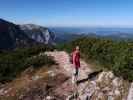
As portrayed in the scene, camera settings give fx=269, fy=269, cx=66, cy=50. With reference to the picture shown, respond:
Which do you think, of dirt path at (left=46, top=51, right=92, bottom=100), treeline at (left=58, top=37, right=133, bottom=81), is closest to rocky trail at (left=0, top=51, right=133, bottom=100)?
dirt path at (left=46, top=51, right=92, bottom=100)

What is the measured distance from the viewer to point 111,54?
1966 centimetres

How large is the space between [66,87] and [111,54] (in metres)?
5.58

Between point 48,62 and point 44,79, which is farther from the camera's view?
point 48,62

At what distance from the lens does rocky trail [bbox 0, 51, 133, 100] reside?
1428 centimetres

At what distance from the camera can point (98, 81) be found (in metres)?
15.8

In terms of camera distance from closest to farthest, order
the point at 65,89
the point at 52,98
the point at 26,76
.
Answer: the point at 52,98, the point at 65,89, the point at 26,76

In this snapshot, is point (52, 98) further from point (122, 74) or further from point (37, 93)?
point (122, 74)

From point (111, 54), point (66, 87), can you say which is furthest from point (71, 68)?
point (66, 87)

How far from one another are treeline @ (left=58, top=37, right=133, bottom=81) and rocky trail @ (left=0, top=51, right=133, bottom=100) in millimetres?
636

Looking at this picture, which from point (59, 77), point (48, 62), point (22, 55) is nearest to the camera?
point (59, 77)

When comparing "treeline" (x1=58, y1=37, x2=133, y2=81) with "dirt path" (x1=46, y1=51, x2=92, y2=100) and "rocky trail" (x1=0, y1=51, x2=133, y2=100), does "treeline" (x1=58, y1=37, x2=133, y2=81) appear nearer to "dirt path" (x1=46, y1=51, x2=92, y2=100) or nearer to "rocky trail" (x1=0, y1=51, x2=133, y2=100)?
"rocky trail" (x1=0, y1=51, x2=133, y2=100)

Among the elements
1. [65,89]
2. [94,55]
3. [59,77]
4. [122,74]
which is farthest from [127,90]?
[94,55]

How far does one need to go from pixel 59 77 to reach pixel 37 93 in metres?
2.43

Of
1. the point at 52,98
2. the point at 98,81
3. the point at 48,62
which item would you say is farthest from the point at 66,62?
the point at 52,98
